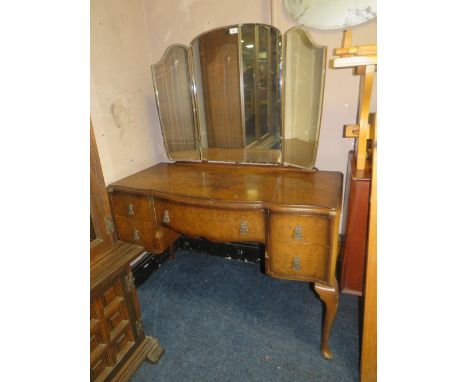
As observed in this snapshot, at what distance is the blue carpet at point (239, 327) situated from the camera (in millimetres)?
1354

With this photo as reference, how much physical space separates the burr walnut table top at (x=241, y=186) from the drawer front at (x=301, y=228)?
1.9 inches

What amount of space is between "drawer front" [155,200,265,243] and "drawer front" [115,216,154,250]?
0.51ft

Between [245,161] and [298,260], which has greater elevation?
[245,161]

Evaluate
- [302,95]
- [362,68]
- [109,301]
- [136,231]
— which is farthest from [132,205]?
[362,68]

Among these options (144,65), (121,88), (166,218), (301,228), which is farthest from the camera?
(144,65)

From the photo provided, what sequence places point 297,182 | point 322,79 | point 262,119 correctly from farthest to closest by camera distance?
point 262,119 → point 297,182 → point 322,79

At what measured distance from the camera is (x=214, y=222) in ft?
4.46

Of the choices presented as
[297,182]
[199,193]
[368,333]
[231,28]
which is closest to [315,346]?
[368,333]

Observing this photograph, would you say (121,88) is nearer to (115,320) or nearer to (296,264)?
(115,320)

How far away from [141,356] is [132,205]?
817mm

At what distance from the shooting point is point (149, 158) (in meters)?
2.06

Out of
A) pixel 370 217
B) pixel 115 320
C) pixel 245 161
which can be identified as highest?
pixel 245 161
